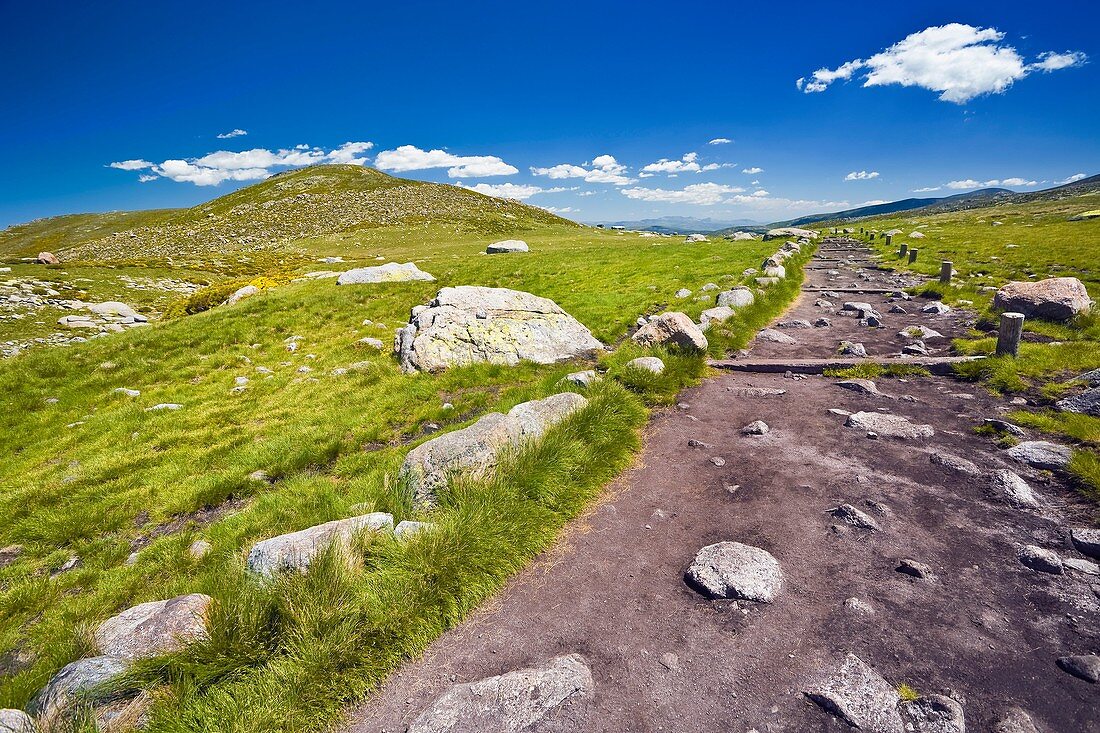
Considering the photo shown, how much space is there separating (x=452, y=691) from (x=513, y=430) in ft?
13.8

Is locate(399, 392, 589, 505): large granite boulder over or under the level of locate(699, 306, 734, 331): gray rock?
under

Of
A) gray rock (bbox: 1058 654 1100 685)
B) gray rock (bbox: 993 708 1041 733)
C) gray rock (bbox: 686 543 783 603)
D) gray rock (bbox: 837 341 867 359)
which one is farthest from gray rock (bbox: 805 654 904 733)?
gray rock (bbox: 837 341 867 359)

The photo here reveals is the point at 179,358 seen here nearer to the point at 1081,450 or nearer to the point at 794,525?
the point at 794,525

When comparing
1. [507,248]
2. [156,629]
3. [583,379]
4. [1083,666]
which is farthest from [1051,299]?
[507,248]

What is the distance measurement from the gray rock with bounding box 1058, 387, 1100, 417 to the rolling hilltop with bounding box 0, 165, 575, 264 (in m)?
70.1

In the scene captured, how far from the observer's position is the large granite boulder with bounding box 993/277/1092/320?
13023 millimetres

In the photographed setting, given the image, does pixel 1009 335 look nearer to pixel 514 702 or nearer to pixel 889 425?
pixel 889 425

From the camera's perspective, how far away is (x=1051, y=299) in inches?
524

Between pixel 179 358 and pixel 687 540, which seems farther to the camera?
pixel 179 358

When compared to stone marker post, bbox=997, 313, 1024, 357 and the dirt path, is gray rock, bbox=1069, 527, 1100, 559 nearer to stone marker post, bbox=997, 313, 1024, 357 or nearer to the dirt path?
the dirt path

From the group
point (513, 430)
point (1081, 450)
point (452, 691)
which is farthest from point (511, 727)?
point (1081, 450)

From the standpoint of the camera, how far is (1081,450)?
21.9 ft

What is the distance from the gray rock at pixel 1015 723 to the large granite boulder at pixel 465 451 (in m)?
5.97

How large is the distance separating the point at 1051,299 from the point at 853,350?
21.6 feet
